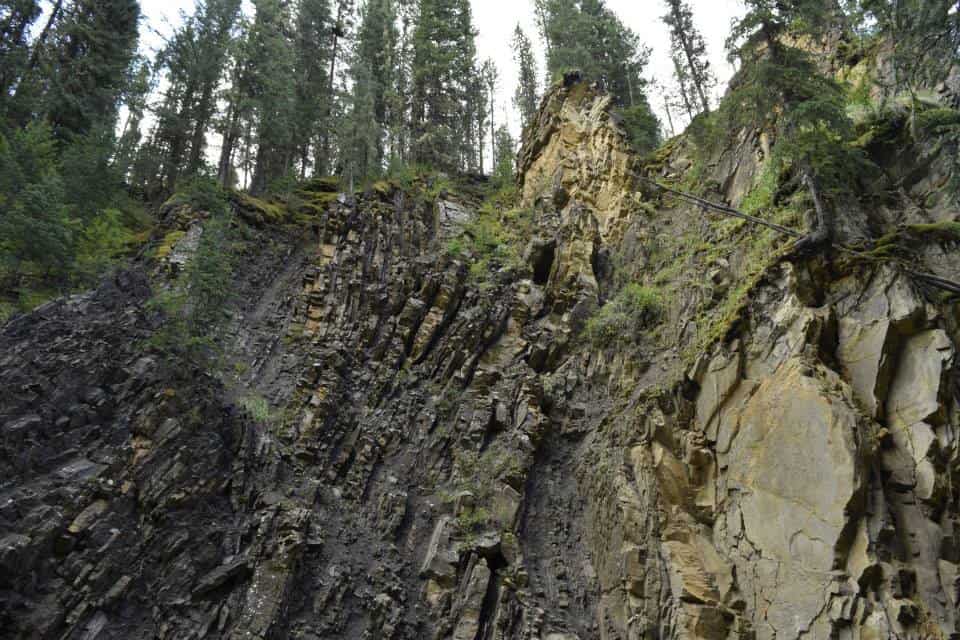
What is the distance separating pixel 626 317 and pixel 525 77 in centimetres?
2898

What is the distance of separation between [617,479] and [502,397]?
420 centimetres

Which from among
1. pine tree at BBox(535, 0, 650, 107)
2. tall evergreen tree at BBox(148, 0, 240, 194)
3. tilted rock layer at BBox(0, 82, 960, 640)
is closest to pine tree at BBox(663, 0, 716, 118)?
pine tree at BBox(535, 0, 650, 107)

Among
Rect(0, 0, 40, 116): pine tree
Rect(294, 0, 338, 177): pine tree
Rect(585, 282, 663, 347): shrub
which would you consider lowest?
Rect(585, 282, 663, 347): shrub

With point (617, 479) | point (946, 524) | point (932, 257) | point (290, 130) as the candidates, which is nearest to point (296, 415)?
point (617, 479)

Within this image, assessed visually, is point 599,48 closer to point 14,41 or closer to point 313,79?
point 313,79

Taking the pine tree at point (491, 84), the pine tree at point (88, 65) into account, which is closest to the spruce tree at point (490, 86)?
the pine tree at point (491, 84)

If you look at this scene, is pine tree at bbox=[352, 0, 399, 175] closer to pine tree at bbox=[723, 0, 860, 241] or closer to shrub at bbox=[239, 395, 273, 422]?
shrub at bbox=[239, 395, 273, 422]

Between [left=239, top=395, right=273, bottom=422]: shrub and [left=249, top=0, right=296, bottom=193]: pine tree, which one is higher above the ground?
[left=249, top=0, right=296, bottom=193]: pine tree

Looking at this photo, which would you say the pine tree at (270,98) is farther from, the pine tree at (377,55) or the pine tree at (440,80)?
the pine tree at (440,80)

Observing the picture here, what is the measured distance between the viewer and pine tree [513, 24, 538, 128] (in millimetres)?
37812

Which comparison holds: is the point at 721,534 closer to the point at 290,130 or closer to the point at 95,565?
the point at 95,565

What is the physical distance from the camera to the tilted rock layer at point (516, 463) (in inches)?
357

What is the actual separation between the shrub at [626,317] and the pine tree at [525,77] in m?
25.0

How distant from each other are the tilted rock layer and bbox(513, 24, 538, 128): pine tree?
75.4 ft
